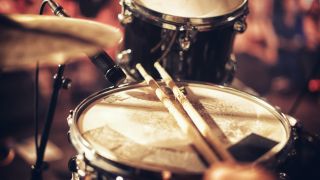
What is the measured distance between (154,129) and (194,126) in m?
0.14

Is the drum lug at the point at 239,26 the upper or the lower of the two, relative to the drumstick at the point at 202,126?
upper

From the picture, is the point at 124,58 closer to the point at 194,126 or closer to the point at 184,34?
the point at 184,34

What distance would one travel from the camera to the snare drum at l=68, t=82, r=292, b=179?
114 centimetres

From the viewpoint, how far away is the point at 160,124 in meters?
1.36

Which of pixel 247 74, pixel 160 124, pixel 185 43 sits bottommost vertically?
pixel 247 74

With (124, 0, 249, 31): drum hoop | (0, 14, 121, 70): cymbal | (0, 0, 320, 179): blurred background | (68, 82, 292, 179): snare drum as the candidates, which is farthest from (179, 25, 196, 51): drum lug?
(0, 0, 320, 179): blurred background

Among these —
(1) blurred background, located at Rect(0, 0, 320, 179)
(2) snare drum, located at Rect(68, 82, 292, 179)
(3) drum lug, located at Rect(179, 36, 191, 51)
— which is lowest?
(1) blurred background, located at Rect(0, 0, 320, 179)

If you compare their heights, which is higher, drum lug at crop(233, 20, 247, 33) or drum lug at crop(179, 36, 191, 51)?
drum lug at crop(233, 20, 247, 33)

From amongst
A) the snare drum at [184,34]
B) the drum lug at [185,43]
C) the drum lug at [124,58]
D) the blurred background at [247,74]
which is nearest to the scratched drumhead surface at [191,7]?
the snare drum at [184,34]

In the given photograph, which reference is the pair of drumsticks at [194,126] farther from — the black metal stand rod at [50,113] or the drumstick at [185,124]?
the black metal stand rod at [50,113]

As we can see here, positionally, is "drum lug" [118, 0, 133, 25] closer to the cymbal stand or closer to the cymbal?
the cymbal stand

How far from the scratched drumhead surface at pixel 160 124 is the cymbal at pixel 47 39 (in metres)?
0.31

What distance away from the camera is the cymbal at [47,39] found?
39.9 inches

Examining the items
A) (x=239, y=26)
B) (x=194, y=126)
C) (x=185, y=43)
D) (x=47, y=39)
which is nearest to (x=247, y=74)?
(x=239, y=26)
